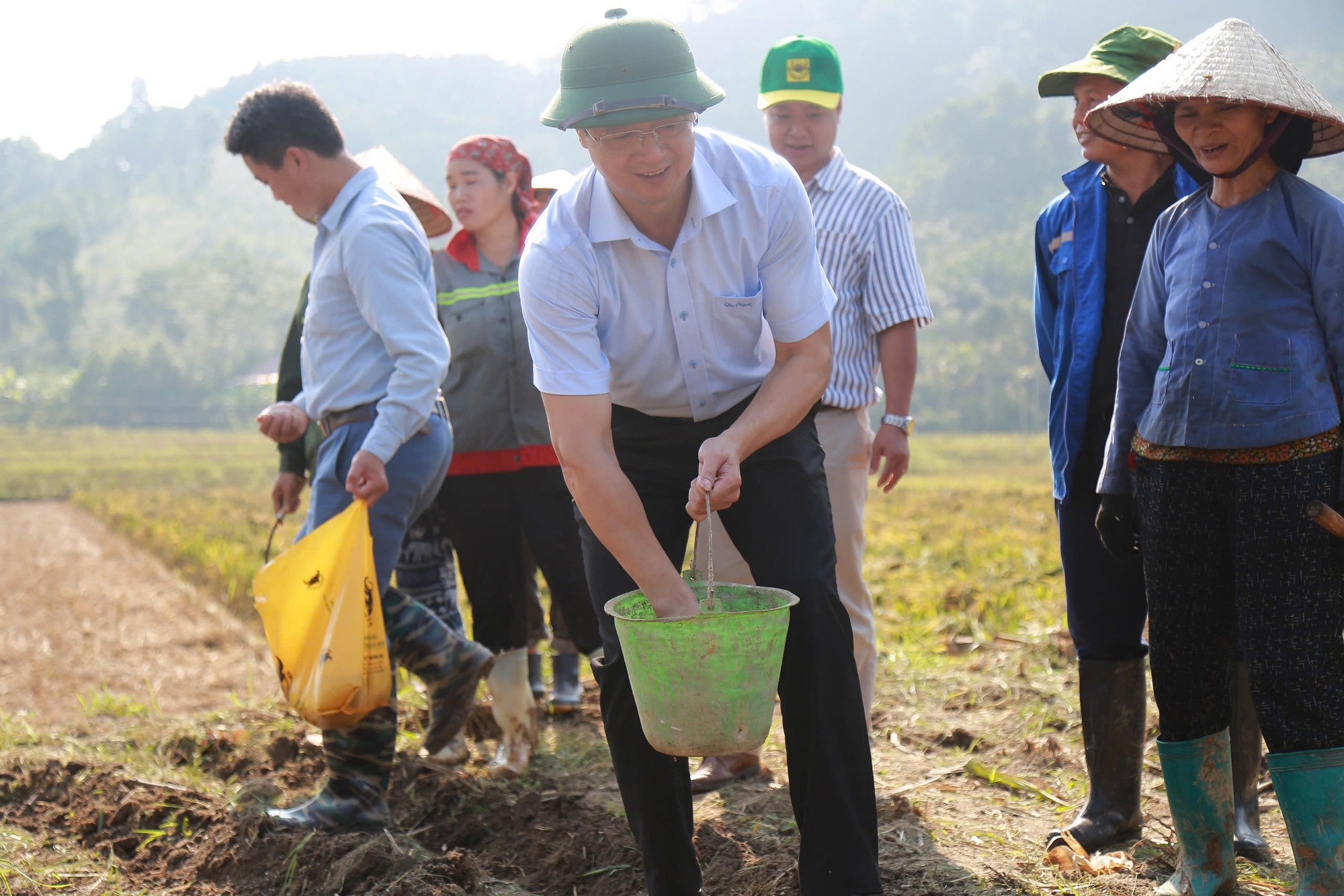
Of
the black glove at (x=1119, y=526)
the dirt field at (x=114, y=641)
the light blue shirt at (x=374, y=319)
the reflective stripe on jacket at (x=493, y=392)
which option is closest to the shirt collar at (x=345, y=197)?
the light blue shirt at (x=374, y=319)

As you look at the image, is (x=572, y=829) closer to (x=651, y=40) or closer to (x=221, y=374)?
(x=651, y=40)

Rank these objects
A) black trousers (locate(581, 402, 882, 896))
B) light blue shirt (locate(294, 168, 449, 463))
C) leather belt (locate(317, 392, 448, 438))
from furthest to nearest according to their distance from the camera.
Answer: leather belt (locate(317, 392, 448, 438))
light blue shirt (locate(294, 168, 449, 463))
black trousers (locate(581, 402, 882, 896))

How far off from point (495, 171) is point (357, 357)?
1053 millimetres

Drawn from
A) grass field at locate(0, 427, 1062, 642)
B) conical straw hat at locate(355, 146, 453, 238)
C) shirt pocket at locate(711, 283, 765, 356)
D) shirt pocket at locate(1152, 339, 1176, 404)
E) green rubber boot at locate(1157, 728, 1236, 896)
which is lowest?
grass field at locate(0, 427, 1062, 642)

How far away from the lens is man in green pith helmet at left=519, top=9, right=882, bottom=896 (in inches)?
87.3

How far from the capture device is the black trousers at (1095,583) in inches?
113

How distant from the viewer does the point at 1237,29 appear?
7.79ft

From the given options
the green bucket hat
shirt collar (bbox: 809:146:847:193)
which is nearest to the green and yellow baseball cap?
shirt collar (bbox: 809:146:847:193)

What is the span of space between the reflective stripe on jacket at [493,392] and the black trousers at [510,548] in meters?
0.05

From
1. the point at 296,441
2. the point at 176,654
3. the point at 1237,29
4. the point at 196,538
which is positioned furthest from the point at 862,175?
the point at 196,538

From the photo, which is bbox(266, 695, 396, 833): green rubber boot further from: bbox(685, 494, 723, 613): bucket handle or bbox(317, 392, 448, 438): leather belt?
bbox(685, 494, 723, 613): bucket handle

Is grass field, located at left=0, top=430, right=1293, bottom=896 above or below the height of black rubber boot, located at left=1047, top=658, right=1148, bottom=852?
below

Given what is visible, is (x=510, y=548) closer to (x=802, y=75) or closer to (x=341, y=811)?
(x=341, y=811)

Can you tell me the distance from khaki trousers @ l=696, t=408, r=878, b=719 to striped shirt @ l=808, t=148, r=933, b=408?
0.09m
